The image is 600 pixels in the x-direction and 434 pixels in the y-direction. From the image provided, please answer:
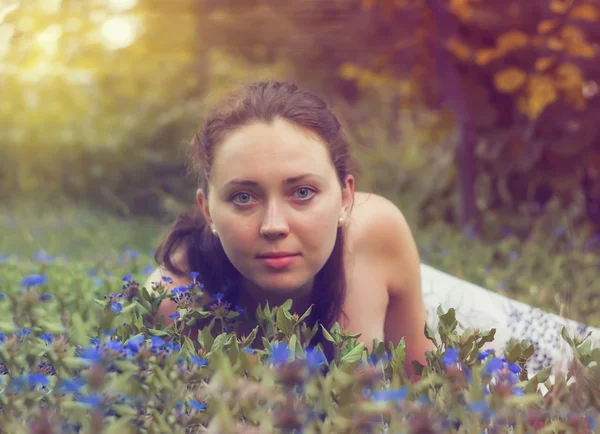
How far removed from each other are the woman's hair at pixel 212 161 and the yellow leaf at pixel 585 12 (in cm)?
240

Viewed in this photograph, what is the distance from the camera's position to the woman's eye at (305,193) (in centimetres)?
189

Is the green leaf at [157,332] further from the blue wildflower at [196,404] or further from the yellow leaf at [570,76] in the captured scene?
the yellow leaf at [570,76]

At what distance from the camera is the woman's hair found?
1975mm

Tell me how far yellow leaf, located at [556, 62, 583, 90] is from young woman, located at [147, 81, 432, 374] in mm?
2297

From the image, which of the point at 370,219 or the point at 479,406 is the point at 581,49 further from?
the point at 479,406

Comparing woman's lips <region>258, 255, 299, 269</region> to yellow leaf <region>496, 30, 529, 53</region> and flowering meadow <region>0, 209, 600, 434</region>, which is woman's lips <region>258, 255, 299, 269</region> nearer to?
flowering meadow <region>0, 209, 600, 434</region>

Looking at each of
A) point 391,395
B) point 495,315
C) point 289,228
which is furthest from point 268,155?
point 495,315

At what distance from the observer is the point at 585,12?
4086 mm

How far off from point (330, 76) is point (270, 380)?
6280mm

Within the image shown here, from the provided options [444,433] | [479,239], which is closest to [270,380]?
[444,433]

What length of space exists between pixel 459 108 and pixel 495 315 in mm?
1952

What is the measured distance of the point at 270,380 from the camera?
1201 mm

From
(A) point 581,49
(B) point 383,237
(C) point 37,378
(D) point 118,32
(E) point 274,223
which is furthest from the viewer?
(D) point 118,32

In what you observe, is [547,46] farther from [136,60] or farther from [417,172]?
[136,60]
